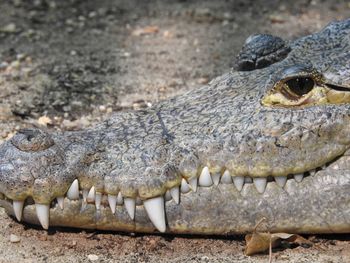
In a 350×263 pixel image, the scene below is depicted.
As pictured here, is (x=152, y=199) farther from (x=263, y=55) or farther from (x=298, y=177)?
(x=263, y=55)

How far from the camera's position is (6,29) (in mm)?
8008

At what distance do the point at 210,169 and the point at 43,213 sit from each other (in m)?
0.98

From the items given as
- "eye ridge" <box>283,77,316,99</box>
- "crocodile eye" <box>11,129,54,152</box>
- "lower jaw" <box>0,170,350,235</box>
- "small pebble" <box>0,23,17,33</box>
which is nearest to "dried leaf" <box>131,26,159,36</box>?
"small pebble" <box>0,23,17,33</box>

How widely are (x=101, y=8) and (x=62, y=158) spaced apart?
487 centimetres

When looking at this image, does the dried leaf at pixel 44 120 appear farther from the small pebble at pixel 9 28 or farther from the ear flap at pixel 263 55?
the small pebble at pixel 9 28

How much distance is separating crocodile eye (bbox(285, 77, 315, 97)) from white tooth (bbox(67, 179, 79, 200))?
1.38 m

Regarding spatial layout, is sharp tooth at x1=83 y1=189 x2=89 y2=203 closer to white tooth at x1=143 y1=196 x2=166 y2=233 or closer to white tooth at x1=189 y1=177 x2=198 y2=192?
white tooth at x1=143 y1=196 x2=166 y2=233

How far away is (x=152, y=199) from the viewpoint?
4.00m

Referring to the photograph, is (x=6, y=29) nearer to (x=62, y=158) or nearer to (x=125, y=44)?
(x=125, y=44)

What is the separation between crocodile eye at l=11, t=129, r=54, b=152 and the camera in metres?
4.06

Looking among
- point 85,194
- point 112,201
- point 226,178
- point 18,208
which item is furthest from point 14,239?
point 226,178

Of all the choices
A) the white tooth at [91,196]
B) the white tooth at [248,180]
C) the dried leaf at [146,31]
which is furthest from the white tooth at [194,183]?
the dried leaf at [146,31]

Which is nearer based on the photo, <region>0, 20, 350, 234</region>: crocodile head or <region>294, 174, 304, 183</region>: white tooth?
<region>0, 20, 350, 234</region>: crocodile head

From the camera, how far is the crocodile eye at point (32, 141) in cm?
406
